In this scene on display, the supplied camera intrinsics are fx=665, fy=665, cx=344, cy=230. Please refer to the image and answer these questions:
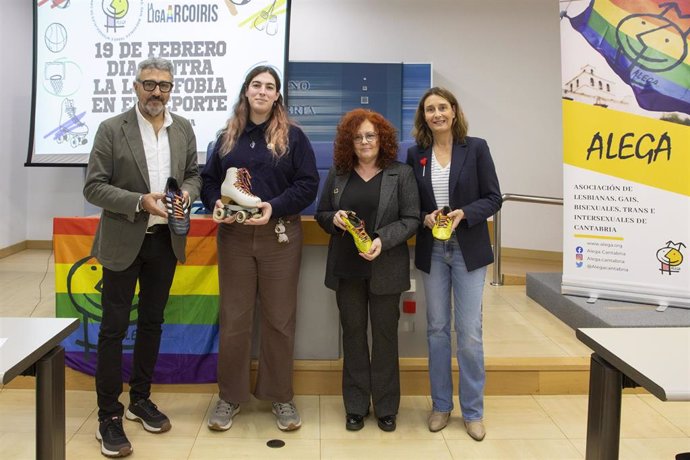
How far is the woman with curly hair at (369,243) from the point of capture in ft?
9.55

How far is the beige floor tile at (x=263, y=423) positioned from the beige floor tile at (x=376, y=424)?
53mm

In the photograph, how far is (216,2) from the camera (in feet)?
19.4

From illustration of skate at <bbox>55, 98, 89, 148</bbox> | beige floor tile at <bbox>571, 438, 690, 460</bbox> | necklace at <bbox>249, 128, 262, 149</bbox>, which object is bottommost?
beige floor tile at <bbox>571, 438, 690, 460</bbox>

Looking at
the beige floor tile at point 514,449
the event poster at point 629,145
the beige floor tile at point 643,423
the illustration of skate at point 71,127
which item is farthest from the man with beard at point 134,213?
the illustration of skate at point 71,127

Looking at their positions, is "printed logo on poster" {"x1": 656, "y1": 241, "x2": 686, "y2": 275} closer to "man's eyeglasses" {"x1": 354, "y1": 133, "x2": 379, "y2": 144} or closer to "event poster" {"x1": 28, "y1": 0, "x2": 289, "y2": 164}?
"man's eyeglasses" {"x1": 354, "y1": 133, "x2": 379, "y2": 144}

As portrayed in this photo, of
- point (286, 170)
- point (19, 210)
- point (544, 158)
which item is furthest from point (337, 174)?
point (19, 210)

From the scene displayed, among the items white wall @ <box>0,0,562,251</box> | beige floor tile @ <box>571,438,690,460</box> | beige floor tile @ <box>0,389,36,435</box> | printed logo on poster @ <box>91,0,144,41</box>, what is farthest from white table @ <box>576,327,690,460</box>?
white wall @ <box>0,0,562,251</box>

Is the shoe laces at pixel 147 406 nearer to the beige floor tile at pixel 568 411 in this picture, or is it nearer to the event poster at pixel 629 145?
the beige floor tile at pixel 568 411

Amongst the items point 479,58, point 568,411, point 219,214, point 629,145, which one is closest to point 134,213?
point 219,214

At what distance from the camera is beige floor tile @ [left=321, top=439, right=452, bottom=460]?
286 cm

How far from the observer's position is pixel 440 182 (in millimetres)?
2961

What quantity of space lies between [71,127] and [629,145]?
4.80m

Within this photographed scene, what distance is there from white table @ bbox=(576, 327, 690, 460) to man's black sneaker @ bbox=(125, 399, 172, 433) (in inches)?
75.7

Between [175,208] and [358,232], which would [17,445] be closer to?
[175,208]
